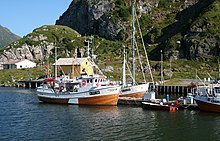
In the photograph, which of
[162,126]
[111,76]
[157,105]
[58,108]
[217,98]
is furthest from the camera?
[111,76]

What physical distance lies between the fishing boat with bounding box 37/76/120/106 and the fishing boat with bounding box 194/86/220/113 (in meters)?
16.6

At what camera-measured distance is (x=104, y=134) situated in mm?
43562

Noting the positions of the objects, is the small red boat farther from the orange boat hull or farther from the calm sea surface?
the orange boat hull

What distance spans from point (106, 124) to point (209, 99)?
64.0 feet

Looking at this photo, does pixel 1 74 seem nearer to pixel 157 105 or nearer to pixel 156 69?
pixel 156 69

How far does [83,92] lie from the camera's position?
71938mm

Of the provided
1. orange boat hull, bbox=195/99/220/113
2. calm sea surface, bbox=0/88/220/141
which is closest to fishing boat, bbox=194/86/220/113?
orange boat hull, bbox=195/99/220/113

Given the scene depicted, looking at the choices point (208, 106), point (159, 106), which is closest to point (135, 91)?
point (159, 106)

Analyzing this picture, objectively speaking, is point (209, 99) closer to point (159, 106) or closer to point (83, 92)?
point (159, 106)

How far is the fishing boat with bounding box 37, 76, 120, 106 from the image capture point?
69812 mm

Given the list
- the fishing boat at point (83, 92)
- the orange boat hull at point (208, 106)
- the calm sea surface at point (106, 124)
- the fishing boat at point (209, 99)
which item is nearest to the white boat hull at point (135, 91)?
the fishing boat at point (83, 92)

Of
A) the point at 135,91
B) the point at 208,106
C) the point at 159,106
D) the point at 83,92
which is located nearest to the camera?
the point at 208,106

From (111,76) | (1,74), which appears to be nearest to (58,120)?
(111,76)

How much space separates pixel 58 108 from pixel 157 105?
19418mm
